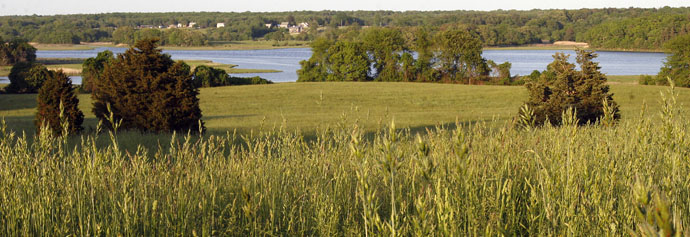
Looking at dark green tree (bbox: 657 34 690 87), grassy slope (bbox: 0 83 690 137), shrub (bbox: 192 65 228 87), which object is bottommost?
grassy slope (bbox: 0 83 690 137)

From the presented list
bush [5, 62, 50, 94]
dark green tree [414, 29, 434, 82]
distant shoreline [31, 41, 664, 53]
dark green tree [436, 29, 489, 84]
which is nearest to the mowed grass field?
bush [5, 62, 50, 94]

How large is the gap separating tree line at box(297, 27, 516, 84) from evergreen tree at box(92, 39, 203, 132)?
51.1m

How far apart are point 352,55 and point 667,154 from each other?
67085 millimetres

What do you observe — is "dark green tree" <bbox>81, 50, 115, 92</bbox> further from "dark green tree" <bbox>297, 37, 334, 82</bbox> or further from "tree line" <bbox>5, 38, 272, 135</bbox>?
"tree line" <bbox>5, 38, 272, 135</bbox>

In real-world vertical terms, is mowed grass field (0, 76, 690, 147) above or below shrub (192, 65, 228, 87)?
below

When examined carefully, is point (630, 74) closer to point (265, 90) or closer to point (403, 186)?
Answer: point (265, 90)

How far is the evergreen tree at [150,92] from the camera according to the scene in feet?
47.8

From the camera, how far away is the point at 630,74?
226ft

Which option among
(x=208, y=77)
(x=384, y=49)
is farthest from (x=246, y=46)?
(x=208, y=77)

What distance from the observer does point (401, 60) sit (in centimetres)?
6862

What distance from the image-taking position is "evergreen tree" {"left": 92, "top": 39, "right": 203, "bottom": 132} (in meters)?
14.6

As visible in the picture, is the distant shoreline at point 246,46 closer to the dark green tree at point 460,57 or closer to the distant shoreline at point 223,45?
the distant shoreline at point 223,45

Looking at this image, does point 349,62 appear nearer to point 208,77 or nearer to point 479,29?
point 208,77

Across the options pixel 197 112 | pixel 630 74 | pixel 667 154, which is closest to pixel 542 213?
pixel 667 154
